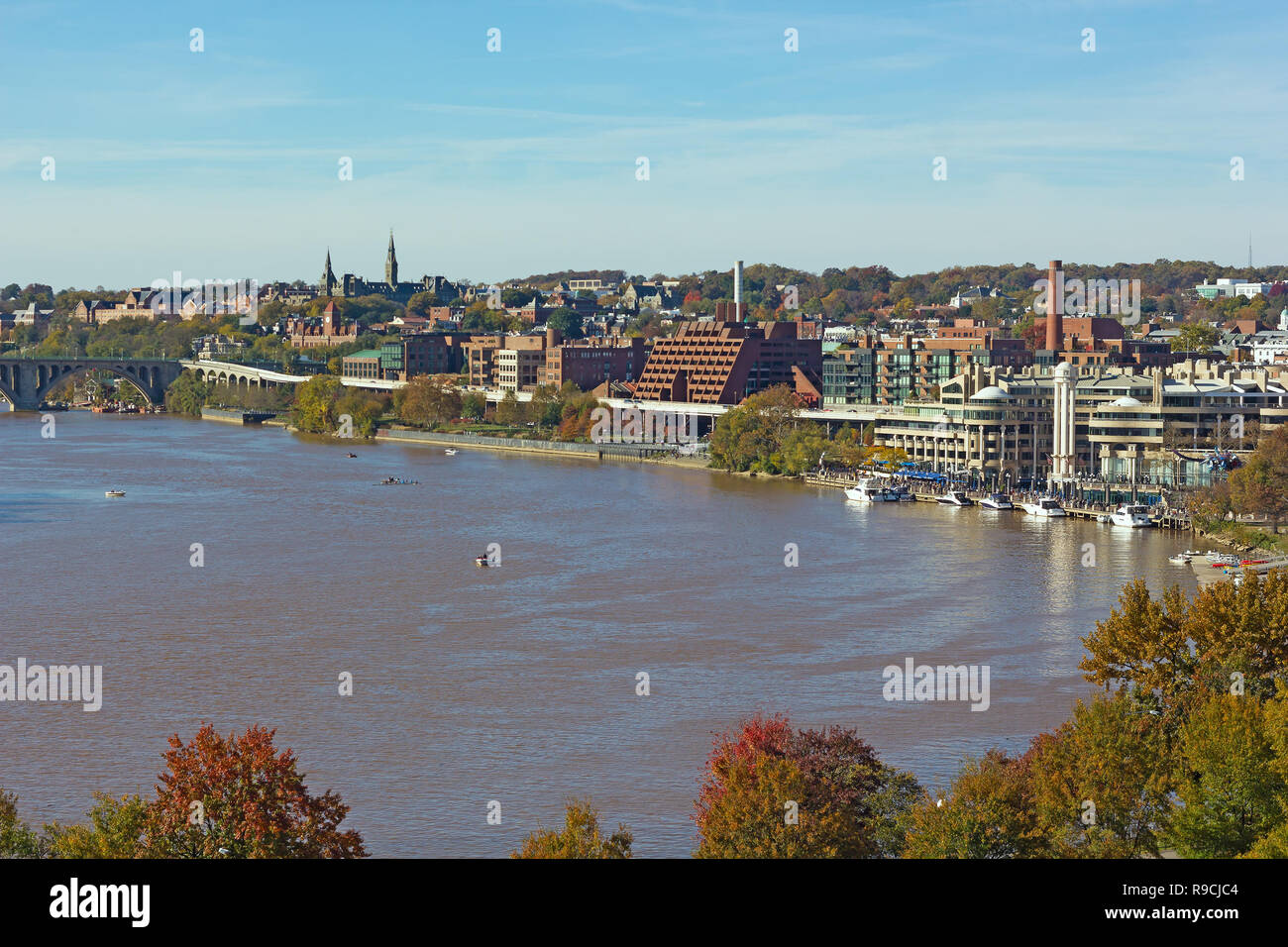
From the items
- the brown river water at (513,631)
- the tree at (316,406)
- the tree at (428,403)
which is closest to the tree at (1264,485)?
the brown river water at (513,631)

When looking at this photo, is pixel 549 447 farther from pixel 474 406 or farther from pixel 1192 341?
pixel 1192 341

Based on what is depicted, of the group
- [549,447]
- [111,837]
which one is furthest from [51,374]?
[111,837]

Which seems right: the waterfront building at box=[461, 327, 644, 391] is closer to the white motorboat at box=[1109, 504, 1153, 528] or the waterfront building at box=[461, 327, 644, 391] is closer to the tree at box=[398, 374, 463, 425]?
the tree at box=[398, 374, 463, 425]

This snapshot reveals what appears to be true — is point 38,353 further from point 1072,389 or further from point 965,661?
point 965,661

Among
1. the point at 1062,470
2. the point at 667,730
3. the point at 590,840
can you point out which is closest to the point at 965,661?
the point at 667,730

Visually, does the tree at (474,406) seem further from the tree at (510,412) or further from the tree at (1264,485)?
the tree at (1264,485)

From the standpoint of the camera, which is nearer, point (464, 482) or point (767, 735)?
point (767, 735)
